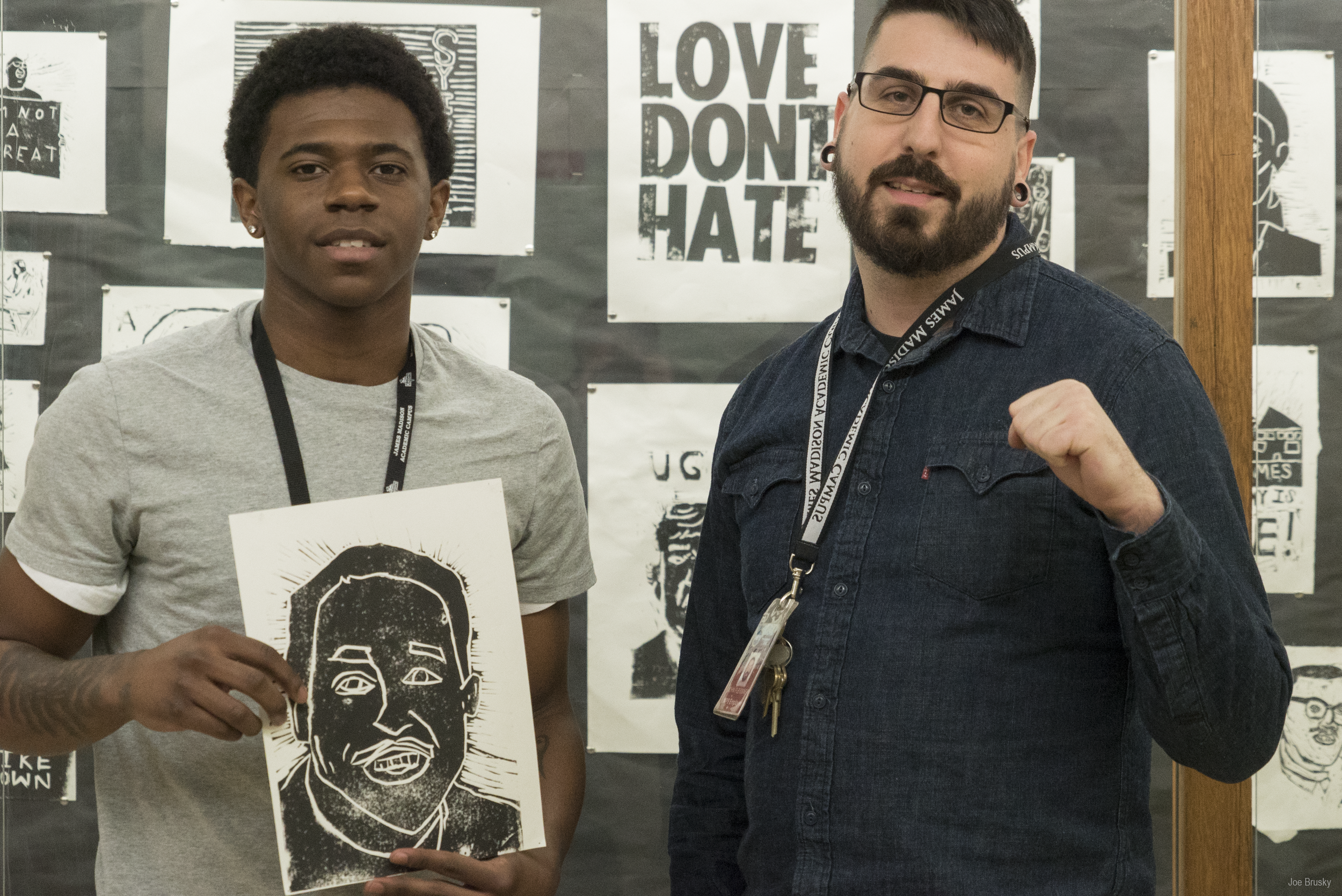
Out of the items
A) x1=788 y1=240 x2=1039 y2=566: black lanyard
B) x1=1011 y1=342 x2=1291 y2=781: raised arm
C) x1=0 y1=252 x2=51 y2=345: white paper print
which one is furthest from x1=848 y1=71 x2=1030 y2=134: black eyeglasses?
x1=0 y1=252 x2=51 y2=345: white paper print

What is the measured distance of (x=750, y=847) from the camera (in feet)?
5.65

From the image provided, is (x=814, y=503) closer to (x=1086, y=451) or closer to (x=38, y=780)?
(x=1086, y=451)

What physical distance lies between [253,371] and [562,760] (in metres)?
0.78

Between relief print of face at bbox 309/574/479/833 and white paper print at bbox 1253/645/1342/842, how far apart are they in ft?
5.46

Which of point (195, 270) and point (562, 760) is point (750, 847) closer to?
point (562, 760)

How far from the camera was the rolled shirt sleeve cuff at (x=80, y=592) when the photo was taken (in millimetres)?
1565

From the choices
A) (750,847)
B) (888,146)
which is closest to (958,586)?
(750,847)

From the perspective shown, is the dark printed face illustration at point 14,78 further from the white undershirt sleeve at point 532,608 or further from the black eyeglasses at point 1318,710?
the black eyeglasses at point 1318,710

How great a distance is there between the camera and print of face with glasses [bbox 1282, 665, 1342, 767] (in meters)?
2.31

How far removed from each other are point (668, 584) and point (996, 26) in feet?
3.95

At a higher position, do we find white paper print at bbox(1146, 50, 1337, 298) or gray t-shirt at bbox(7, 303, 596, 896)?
white paper print at bbox(1146, 50, 1337, 298)

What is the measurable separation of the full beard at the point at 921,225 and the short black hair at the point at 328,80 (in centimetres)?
69

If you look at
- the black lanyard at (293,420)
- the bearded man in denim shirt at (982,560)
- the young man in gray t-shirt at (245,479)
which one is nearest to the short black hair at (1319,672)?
the bearded man in denim shirt at (982,560)

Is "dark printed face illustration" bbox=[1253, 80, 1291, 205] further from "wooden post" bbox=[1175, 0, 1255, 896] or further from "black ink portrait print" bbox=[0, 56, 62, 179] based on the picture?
"black ink portrait print" bbox=[0, 56, 62, 179]
